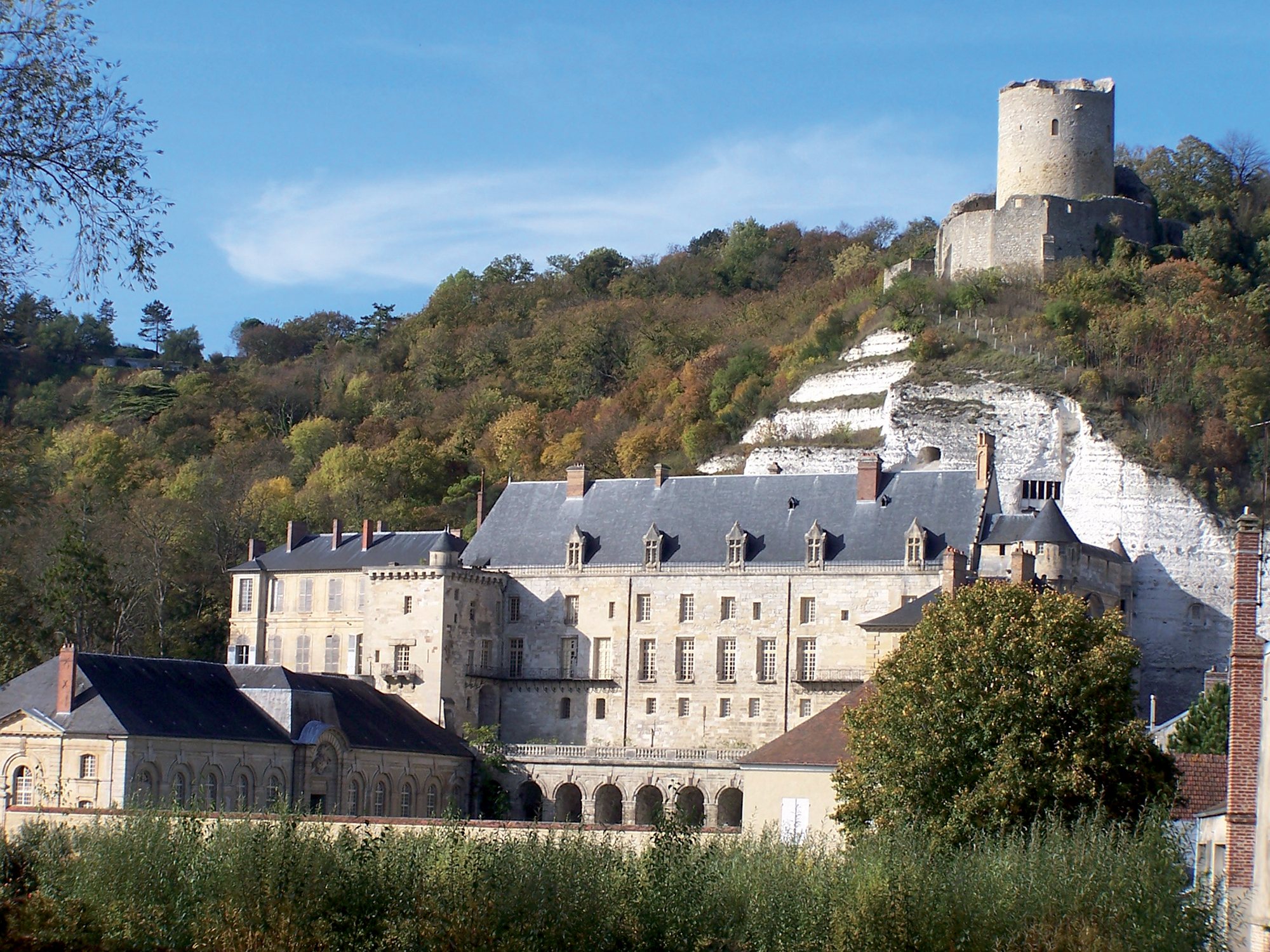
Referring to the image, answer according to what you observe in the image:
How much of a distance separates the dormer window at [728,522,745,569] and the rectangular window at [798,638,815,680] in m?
3.03

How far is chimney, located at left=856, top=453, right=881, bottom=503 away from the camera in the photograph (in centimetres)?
5631

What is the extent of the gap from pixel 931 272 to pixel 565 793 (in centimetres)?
3276

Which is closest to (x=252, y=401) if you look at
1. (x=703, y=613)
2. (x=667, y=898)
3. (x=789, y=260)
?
(x=789, y=260)

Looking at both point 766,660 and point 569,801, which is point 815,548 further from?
point 569,801

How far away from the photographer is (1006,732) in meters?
32.2

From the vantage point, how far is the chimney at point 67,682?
1802 inches

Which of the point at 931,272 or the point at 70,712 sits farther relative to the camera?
the point at 931,272

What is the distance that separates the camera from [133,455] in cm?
8525

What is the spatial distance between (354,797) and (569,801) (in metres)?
7.44

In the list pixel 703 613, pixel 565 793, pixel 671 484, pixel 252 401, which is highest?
pixel 252 401

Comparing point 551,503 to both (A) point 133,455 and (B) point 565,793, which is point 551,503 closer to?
(B) point 565,793

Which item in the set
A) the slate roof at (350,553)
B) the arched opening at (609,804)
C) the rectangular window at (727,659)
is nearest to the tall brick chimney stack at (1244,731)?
the arched opening at (609,804)

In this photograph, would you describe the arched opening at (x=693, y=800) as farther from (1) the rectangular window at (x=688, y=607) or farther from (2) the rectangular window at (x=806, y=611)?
(2) the rectangular window at (x=806, y=611)

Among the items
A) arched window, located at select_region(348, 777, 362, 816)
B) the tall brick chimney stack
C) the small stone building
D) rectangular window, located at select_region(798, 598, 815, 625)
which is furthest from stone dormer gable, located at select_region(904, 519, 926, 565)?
the tall brick chimney stack
